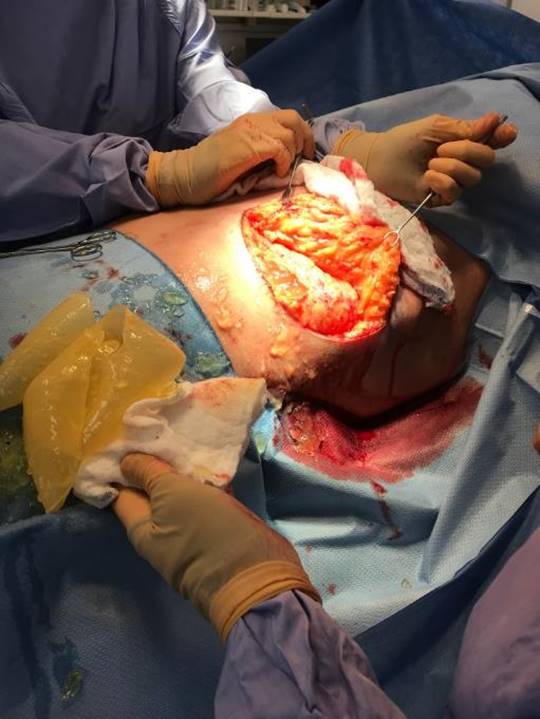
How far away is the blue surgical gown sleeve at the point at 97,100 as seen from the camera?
121 cm

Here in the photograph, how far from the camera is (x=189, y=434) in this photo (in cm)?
92

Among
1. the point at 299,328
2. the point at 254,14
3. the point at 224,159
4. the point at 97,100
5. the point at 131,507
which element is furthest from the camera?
the point at 254,14

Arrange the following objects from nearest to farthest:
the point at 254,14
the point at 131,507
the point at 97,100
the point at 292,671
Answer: the point at 292,671 → the point at 131,507 → the point at 97,100 → the point at 254,14

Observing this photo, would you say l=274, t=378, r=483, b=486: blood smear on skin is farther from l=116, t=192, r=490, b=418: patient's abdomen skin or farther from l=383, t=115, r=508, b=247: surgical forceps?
l=383, t=115, r=508, b=247: surgical forceps

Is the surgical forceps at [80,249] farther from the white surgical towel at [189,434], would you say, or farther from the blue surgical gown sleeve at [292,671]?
the blue surgical gown sleeve at [292,671]

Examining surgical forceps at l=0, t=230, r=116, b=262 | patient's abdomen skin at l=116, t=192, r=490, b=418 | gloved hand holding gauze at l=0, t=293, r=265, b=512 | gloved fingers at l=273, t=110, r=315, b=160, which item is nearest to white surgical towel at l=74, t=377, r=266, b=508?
gloved hand holding gauze at l=0, t=293, r=265, b=512

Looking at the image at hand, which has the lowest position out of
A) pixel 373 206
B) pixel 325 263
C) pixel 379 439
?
pixel 379 439

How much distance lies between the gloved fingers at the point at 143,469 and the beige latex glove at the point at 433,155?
71cm

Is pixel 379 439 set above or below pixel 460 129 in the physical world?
below

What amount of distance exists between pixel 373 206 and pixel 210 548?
0.71 m

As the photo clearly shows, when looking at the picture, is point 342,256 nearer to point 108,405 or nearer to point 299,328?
point 299,328

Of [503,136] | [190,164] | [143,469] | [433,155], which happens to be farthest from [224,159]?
[143,469]

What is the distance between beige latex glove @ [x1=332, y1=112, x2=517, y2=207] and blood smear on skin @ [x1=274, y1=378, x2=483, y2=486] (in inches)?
16.1

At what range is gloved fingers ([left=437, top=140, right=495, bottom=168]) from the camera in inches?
45.0
